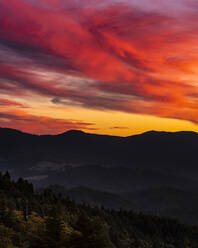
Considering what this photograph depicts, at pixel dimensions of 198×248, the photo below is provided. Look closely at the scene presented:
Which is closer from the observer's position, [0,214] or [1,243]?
[1,243]

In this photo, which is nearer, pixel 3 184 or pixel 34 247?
pixel 34 247

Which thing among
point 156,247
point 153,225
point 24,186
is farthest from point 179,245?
point 24,186

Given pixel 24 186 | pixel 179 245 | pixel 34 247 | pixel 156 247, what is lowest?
pixel 179 245

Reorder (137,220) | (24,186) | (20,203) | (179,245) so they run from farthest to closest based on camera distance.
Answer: (137,220) < (179,245) < (24,186) < (20,203)

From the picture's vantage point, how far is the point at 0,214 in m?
37.2

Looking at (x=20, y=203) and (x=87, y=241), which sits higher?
(x=87, y=241)

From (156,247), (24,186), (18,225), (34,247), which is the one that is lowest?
(156,247)

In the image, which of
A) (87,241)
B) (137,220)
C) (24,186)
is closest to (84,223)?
(87,241)

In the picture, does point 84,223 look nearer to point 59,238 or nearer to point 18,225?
point 59,238

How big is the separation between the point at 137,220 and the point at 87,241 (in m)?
171

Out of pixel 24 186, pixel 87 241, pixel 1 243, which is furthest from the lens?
pixel 24 186

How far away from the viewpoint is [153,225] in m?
188

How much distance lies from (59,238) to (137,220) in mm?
170946

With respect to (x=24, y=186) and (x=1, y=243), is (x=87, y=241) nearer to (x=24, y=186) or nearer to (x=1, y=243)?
(x=1, y=243)
